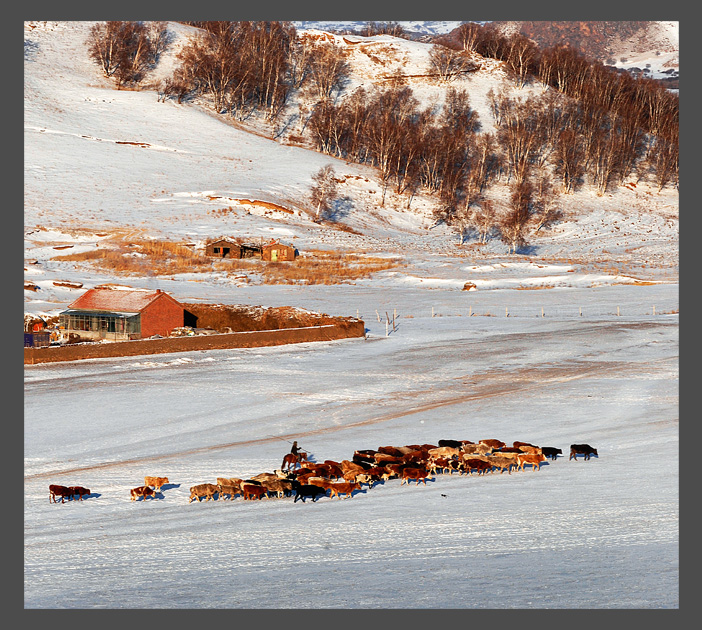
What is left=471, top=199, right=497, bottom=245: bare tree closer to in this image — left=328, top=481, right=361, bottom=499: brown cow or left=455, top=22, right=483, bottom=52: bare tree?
left=455, top=22, right=483, bottom=52: bare tree

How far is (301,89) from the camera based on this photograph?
131 m

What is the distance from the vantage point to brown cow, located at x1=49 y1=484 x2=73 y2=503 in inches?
815

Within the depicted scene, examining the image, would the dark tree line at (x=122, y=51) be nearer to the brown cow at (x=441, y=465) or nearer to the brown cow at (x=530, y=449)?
the brown cow at (x=441, y=465)

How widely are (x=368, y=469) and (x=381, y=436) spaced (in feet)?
16.4

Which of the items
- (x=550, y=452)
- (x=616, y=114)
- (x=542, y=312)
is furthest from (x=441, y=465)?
(x=616, y=114)

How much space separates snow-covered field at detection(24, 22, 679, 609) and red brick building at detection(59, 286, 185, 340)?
4.34 metres

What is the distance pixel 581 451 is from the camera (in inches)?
973

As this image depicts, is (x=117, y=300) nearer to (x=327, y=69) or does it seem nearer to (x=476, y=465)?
(x=476, y=465)

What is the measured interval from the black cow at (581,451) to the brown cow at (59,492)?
1484cm

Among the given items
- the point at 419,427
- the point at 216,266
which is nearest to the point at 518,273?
the point at 216,266

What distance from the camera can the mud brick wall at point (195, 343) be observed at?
38.0m

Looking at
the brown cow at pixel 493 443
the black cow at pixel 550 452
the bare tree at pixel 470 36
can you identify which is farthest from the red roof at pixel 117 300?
the bare tree at pixel 470 36

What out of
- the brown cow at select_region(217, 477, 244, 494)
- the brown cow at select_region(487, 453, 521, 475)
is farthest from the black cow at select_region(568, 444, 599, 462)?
the brown cow at select_region(217, 477, 244, 494)

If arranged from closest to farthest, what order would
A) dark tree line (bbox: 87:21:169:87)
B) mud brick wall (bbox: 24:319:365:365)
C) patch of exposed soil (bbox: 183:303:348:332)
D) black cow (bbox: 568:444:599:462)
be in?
black cow (bbox: 568:444:599:462) → mud brick wall (bbox: 24:319:365:365) → patch of exposed soil (bbox: 183:303:348:332) → dark tree line (bbox: 87:21:169:87)
